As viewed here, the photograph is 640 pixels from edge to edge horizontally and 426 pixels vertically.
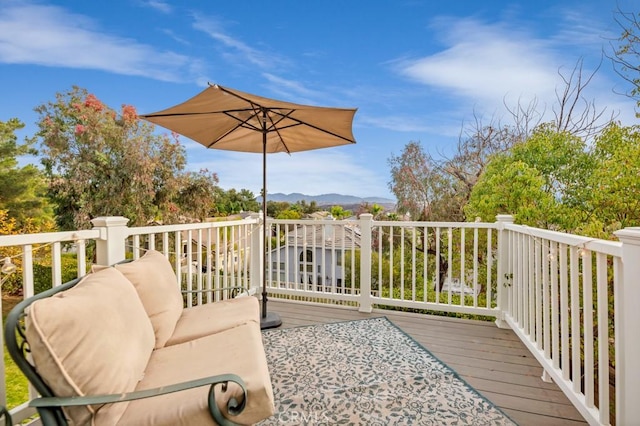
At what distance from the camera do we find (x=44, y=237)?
169 centimetres

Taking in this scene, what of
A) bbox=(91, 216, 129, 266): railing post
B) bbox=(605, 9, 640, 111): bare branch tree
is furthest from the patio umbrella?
bbox=(605, 9, 640, 111): bare branch tree

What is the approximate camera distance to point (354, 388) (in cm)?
207

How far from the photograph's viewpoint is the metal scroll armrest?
1065 mm

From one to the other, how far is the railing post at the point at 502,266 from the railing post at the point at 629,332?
1.88m

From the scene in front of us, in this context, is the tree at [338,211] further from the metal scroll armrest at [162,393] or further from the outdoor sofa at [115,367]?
the metal scroll armrest at [162,393]

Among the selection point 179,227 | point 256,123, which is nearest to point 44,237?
point 179,227

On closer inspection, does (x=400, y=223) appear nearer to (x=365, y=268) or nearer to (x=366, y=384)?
(x=365, y=268)

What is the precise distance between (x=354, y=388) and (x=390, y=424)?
1.18 feet

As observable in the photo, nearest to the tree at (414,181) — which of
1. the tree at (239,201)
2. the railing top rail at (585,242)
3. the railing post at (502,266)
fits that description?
the railing post at (502,266)

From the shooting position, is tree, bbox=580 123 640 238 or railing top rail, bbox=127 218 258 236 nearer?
railing top rail, bbox=127 218 258 236

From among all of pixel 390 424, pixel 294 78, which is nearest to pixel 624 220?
pixel 390 424

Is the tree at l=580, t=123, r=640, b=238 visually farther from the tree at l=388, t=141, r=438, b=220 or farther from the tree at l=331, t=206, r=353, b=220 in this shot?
the tree at l=331, t=206, r=353, b=220

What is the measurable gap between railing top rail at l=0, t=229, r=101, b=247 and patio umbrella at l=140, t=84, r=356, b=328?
1223 millimetres

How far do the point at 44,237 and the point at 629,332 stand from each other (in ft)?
8.68
